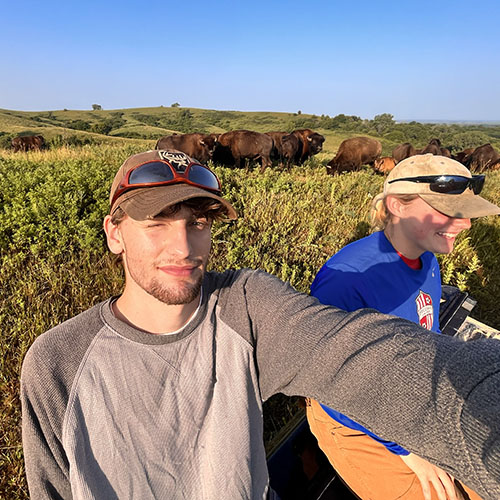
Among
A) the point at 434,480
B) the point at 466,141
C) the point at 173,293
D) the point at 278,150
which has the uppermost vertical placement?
the point at 466,141

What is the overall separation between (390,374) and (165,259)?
98 cm

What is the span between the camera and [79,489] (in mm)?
1073

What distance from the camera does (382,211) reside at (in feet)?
8.05

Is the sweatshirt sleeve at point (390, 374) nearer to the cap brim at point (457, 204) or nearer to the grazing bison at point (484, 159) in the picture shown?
the cap brim at point (457, 204)

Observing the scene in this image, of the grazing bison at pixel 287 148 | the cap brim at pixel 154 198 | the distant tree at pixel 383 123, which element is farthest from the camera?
the distant tree at pixel 383 123

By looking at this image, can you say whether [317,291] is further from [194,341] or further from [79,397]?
[79,397]

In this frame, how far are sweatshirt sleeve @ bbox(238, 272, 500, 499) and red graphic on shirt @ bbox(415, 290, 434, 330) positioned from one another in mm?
1095

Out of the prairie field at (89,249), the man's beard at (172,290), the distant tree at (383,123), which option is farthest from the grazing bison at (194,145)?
the distant tree at (383,123)

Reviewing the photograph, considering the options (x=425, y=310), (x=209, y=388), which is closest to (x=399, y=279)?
(x=425, y=310)

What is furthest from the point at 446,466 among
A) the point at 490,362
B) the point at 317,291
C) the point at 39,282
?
the point at 39,282

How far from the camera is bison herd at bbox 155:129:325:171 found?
14.4 m

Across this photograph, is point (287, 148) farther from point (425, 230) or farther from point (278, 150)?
point (425, 230)

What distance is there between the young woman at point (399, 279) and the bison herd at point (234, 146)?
39.8 ft

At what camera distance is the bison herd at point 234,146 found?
14359 millimetres
